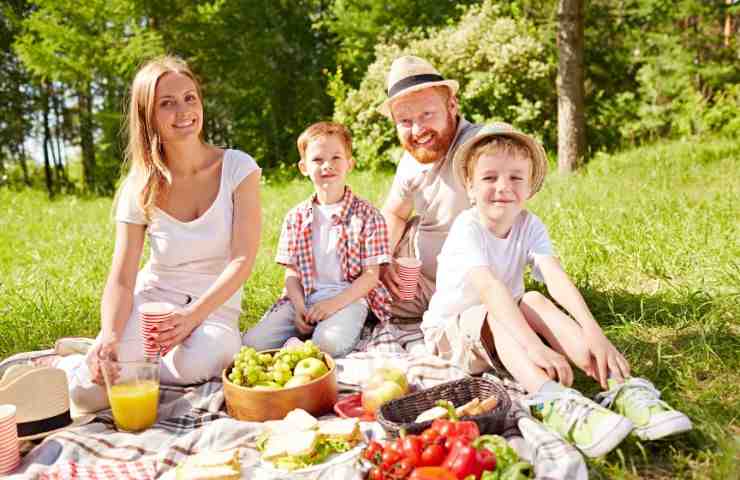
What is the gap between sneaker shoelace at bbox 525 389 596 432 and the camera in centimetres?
238

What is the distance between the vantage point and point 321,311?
12.2ft

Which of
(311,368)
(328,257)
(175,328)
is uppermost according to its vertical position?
(328,257)

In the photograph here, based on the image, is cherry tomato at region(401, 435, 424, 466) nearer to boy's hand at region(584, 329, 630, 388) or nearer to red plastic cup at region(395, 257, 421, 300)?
boy's hand at region(584, 329, 630, 388)

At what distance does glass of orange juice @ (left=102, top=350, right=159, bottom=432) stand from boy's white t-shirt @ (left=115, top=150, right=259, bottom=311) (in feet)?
2.45

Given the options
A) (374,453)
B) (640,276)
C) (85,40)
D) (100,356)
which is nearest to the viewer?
(374,453)

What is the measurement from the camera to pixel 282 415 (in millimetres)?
2814

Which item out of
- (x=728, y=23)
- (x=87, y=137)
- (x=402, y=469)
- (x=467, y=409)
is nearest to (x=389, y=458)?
(x=402, y=469)

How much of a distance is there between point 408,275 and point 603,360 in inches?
53.5

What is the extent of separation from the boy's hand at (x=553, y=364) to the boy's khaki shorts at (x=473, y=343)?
0.32 metres

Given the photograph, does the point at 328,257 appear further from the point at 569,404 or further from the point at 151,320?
the point at 569,404

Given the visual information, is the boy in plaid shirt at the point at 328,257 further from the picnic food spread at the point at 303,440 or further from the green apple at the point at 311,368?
the picnic food spread at the point at 303,440

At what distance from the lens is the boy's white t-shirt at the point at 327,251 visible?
391 cm

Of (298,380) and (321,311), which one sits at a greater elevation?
(321,311)

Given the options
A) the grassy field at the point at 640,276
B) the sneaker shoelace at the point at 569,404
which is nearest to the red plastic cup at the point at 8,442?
the grassy field at the point at 640,276
